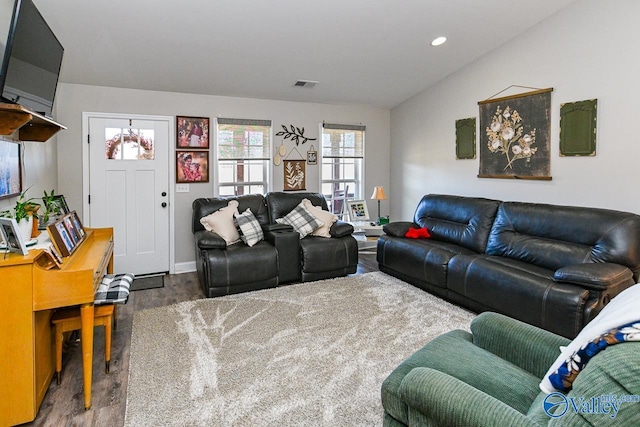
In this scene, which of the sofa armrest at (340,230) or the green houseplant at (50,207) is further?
the sofa armrest at (340,230)

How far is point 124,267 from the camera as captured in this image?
4734 mm

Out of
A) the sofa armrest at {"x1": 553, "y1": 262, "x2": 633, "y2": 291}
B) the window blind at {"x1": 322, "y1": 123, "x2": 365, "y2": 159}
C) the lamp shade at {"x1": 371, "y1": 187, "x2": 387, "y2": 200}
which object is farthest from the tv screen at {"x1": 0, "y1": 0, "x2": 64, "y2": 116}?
the lamp shade at {"x1": 371, "y1": 187, "x2": 387, "y2": 200}

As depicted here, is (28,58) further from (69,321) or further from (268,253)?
(268,253)

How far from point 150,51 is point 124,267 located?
2534mm

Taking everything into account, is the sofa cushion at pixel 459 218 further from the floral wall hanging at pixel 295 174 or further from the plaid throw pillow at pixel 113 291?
the plaid throw pillow at pixel 113 291

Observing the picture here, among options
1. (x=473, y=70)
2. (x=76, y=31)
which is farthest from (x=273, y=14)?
(x=473, y=70)

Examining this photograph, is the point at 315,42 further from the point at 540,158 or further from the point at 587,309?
the point at 587,309

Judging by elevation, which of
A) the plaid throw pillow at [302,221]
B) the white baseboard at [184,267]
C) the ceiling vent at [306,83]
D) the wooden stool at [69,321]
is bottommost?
the white baseboard at [184,267]

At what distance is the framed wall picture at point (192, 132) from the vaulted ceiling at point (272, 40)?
14.0 inches

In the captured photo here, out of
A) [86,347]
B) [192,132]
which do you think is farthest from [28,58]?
[192,132]

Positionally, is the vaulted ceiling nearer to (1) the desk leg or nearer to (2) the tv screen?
(2) the tv screen

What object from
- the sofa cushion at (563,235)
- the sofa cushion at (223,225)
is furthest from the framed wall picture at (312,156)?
the sofa cushion at (563,235)

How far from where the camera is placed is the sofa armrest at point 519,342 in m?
1.66

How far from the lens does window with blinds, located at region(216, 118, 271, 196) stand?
5164 millimetres
